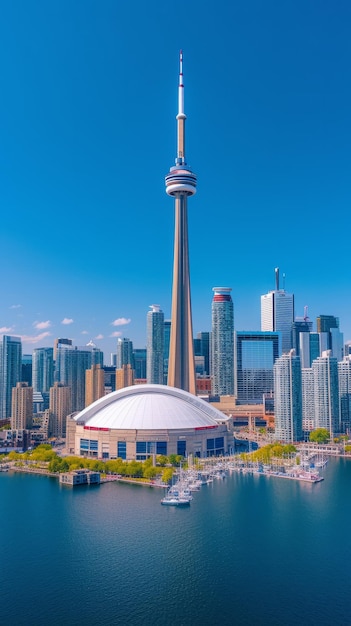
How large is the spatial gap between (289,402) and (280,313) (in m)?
102

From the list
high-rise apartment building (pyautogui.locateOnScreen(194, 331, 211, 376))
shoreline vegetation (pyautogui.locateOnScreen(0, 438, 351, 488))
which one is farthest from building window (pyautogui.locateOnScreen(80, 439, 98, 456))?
high-rise apartment building (pyautogui.locateOnScreen(194, 331, 211, 376))

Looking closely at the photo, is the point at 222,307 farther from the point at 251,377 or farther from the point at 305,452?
the point at 305,452

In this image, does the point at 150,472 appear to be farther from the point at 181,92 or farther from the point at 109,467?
the point at 181,92


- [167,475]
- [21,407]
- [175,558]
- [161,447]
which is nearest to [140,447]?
[161,447]

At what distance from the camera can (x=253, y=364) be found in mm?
125438

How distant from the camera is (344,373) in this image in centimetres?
8256

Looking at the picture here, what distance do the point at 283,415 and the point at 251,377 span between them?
2205 inches

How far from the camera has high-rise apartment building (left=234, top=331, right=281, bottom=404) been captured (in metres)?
124

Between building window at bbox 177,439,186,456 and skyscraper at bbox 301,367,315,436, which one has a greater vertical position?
skyscraper at bbox 301,367,315,436

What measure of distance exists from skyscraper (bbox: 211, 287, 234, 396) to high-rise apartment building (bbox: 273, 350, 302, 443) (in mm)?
57874

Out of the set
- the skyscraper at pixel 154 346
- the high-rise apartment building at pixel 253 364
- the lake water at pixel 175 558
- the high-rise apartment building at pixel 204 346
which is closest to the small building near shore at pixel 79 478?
the lake water at pixel 175 558

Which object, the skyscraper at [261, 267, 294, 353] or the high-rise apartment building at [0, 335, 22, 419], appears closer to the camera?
the high-rise apartment building at [0, 335, 22, 419]

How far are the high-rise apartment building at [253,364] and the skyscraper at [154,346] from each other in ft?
73.1

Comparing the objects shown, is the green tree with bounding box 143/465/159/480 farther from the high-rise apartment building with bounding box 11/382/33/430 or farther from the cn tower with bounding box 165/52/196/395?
the high-rise apartment building with bounding box 11/382/33/430
